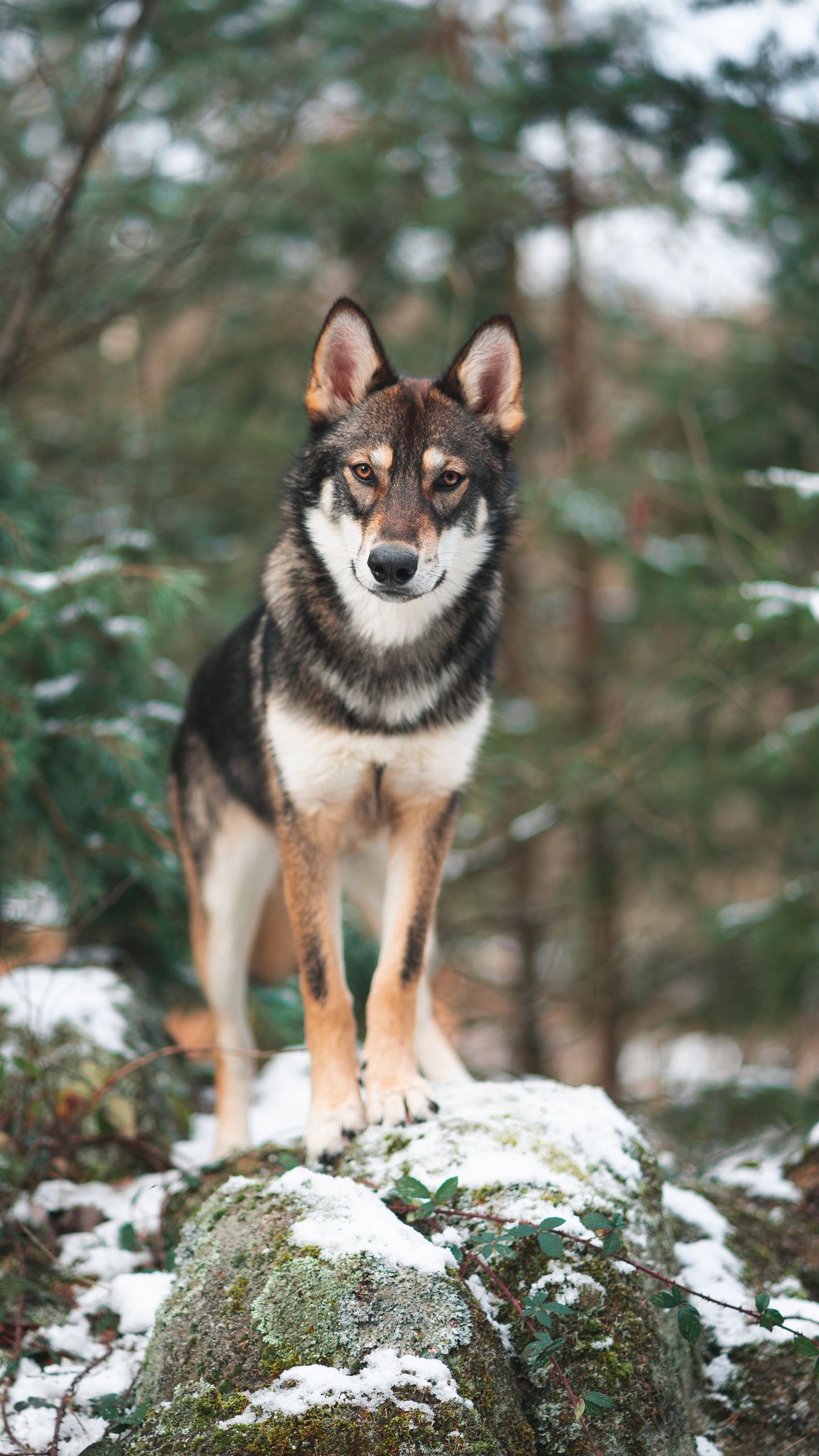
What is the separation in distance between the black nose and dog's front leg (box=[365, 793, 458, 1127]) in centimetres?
76

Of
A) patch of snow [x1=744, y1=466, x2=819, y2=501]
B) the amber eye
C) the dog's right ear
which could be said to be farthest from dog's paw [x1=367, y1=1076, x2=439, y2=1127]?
patch of snow [x1=744, y1=466, x2=819, y2=501]

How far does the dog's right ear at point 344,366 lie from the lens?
11.7 ft

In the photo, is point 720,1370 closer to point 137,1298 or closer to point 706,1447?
point 706,1447

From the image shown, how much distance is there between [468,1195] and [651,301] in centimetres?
917

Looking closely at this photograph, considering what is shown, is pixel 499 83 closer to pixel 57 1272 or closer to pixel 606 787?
pixel 606 787

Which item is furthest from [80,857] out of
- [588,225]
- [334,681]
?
[588,225]

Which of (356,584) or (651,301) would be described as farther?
(651,301)

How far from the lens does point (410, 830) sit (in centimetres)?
355

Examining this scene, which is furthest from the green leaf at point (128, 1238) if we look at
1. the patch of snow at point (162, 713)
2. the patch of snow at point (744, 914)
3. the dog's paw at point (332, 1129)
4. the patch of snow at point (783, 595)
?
the patch of snow at point (744, 914)

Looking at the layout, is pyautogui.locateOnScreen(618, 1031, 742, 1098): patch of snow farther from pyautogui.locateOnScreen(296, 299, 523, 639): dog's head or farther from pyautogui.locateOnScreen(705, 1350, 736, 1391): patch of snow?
pyautogui.locateOnScreen(296, 299, 523, 639): dog's head

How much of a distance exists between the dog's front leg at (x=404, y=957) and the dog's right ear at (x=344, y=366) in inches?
53.6

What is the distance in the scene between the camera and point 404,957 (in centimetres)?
343

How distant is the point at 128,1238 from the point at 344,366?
112 inches

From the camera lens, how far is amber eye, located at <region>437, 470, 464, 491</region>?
3426 millimetres
